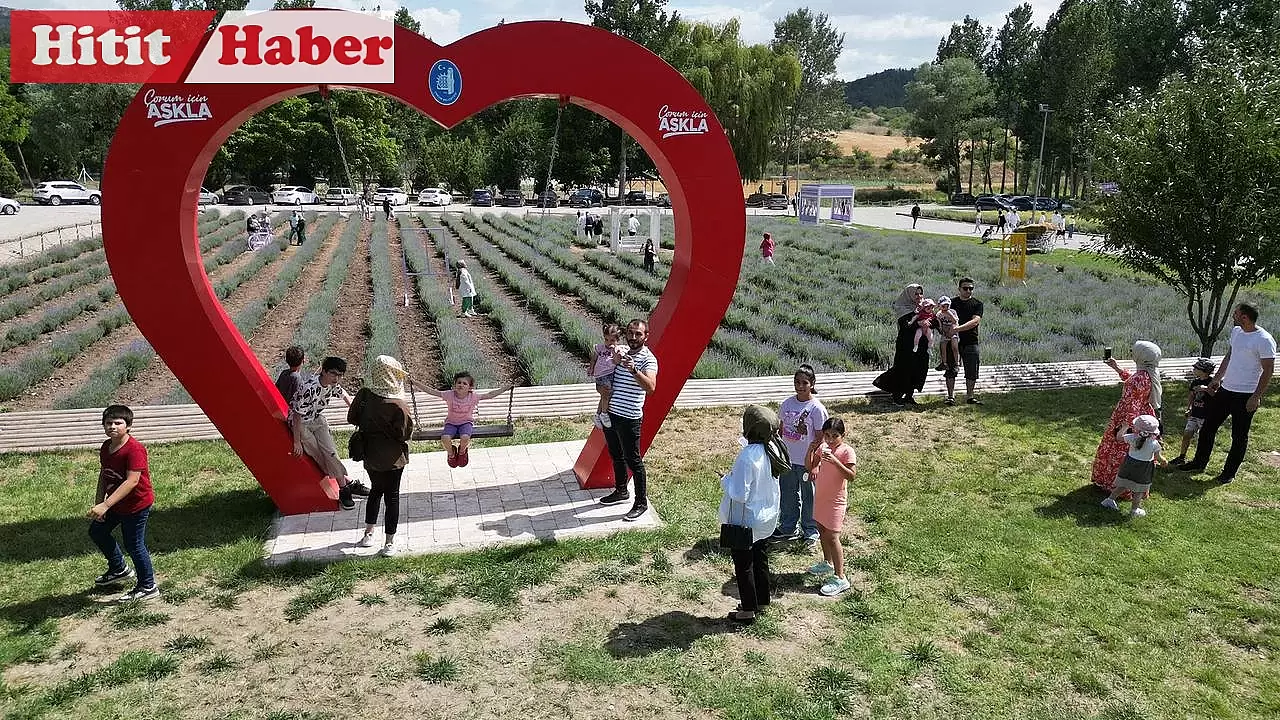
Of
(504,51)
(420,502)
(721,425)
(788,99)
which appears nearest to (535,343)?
(721,425)

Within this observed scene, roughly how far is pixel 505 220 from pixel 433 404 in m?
28.3

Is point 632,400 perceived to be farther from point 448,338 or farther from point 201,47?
point 448,338

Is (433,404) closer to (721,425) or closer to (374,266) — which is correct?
(721,425)

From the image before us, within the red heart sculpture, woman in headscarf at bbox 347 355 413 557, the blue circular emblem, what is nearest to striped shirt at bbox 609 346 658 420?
the red heart sculpture

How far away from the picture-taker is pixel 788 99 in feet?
171

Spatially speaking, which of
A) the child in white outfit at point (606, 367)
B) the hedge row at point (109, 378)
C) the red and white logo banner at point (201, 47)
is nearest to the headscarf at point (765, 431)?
the child in white outfit at point (606, 367)

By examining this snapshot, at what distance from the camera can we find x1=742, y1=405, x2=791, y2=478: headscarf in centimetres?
517

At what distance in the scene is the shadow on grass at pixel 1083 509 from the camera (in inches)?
283

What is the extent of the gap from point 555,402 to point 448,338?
4261 millimetres

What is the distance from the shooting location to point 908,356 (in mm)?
10773

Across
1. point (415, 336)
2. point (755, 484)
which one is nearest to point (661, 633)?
point (755, 484)

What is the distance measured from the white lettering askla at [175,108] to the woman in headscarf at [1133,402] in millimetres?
7872

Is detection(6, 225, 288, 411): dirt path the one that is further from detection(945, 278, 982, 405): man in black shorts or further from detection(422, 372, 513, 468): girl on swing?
detection(945, 278, 982, 405): man in black shorts

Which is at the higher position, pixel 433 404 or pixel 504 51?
pixel 504 51
